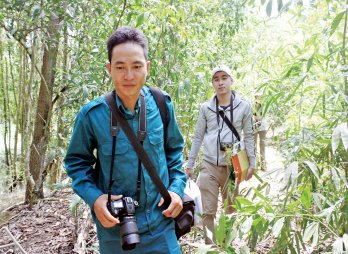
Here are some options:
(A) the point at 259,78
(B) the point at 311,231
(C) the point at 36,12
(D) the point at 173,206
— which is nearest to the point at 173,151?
(D) the point at 173,206

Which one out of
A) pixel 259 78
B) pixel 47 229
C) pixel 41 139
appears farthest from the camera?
pixel 41 139

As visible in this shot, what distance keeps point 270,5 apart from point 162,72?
1.97 meters

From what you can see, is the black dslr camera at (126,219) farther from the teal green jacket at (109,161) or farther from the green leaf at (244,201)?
the green leaf at (244,201)

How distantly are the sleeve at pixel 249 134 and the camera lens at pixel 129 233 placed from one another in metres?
2.15

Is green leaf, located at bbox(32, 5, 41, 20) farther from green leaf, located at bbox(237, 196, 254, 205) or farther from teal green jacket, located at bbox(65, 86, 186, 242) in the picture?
green leaf, located at bbox(237, 196, 254, 205)

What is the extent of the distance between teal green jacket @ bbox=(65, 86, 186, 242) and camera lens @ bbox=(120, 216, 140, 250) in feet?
0.32

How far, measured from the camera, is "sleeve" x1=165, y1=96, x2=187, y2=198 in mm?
1852

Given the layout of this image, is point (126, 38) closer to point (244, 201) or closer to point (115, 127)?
point (115, 127)

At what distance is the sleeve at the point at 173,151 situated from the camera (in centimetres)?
185

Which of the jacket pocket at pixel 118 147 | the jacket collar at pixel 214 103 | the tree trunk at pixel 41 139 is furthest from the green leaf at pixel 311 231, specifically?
the tree trunk at pixel 41 139

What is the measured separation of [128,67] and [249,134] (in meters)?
2.11

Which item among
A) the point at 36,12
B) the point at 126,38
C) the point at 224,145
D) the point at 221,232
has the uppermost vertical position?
the point at 36,12

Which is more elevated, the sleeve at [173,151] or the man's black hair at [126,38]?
the man's black hair at [126,38]

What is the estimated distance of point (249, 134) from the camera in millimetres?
3574
